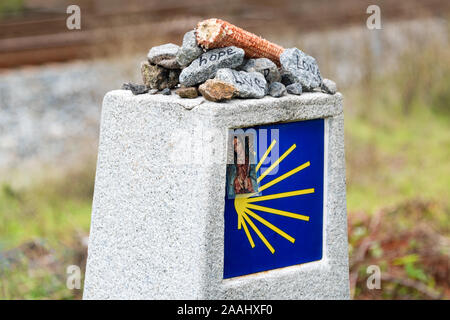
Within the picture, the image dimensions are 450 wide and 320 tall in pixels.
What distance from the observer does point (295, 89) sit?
3.51 metres

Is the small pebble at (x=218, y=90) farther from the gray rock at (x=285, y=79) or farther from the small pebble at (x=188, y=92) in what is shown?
the gray rock at (x=285, y=79)

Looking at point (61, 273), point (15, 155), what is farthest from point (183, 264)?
point (15, 155)

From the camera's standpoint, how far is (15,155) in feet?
22.5

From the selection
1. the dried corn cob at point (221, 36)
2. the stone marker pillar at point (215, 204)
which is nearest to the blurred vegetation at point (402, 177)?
the stone marker pillar at point (215, 204)

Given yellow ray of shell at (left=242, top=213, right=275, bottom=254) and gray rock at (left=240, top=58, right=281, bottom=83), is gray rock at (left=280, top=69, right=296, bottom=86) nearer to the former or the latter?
gray rock at (left=240, top=58, right=281, bottom=83)

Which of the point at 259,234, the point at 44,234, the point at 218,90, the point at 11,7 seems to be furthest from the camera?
the point at 11,7

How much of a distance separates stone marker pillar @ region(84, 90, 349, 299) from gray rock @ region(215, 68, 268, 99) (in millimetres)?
45

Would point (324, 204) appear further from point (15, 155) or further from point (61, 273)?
point (15, 155)

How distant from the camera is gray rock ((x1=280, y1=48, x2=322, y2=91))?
3.57 metres

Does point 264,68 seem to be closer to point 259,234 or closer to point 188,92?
point 188,92

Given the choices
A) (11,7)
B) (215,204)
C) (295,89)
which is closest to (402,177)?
(295,89)

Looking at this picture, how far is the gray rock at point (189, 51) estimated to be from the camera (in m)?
3.36

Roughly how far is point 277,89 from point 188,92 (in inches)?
17.1

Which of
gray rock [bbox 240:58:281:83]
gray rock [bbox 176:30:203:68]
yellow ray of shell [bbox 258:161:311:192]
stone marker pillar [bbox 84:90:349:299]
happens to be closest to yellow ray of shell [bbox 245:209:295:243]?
stone marker pillar [bbox 84:90:349:299]
